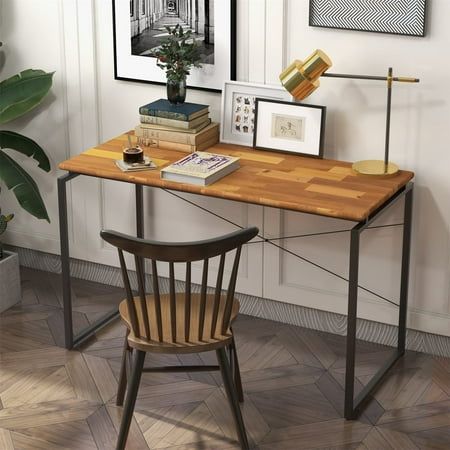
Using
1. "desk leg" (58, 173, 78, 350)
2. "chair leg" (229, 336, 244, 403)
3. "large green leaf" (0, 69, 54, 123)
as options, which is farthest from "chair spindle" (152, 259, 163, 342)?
"large green leaf" (0, 69, 54, 123)

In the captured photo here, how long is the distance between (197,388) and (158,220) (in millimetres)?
942

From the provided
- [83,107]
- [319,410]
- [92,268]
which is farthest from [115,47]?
[319,410]

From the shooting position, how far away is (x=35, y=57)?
4.70 m

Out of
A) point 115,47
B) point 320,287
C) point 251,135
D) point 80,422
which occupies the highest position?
point 115,47

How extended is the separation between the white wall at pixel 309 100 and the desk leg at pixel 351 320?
0.58 metres

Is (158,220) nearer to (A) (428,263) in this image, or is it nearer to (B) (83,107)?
(B) (83,107)

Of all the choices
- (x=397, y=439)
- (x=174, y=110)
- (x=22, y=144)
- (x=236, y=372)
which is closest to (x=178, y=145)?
(x=174, y=110)

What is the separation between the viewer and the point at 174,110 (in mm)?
4184

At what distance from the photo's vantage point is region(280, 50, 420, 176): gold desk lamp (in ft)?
12.5

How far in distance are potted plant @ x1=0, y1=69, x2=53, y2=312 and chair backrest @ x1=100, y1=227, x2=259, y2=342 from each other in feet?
3.81

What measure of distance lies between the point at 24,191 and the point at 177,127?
2.75ft

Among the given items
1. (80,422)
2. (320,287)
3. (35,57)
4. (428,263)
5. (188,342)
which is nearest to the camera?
(188,342)

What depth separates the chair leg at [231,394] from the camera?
11.5 ft

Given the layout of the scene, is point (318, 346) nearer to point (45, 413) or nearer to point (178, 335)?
point (178, 335)
